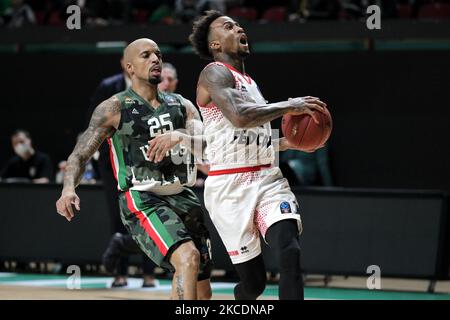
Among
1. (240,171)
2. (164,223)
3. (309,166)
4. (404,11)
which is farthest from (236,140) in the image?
(404,11)

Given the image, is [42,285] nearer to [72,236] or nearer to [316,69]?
[72,236]

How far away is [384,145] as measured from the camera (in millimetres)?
14531

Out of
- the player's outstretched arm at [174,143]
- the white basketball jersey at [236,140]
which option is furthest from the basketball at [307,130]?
the player's outstretched arm at [174,143]

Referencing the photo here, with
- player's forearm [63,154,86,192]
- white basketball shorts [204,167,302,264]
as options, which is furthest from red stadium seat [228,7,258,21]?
white basketball shorts [204,167,302,264]

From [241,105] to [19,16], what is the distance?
10740mm

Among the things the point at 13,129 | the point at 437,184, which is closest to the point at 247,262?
the point at 437,184

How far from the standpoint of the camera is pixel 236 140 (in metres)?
6.35

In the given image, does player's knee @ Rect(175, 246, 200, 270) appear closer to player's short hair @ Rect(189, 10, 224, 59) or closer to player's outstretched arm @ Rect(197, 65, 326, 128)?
player's outstretched arm @ Rect(197, 65, 326, 128)

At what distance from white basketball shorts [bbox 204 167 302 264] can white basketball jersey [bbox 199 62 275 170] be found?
0.07 metres

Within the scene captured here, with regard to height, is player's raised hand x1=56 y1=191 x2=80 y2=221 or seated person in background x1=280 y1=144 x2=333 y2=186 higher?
player's raised hand x1=56 y1=191 x2=80 y2=221

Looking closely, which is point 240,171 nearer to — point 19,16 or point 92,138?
point 92,138

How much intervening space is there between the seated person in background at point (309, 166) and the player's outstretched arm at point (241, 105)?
254 inches

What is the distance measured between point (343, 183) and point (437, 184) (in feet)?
4.80

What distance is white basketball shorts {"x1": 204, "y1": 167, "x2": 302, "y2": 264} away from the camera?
6230mm
